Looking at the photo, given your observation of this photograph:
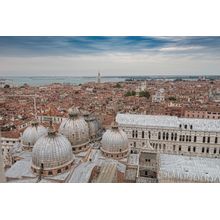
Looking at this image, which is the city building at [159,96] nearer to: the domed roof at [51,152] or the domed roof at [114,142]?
the domed roof at [114,142]

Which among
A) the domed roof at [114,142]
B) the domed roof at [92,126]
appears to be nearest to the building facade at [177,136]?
the domed roof at [92,126]

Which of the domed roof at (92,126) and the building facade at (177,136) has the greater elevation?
the domed roof at (92,126)

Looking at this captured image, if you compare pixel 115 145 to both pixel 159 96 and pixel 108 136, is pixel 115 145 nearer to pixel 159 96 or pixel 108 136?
pixel 108 136

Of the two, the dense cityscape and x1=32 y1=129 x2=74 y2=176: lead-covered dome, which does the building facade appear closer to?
the dense cityscape

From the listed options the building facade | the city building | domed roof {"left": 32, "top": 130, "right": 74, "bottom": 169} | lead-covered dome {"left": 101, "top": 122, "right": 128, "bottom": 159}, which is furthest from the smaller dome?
the city building

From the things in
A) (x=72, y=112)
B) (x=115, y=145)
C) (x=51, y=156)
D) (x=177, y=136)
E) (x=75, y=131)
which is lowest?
(x=177, y=136)

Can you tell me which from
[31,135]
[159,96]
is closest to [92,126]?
[31,135]
